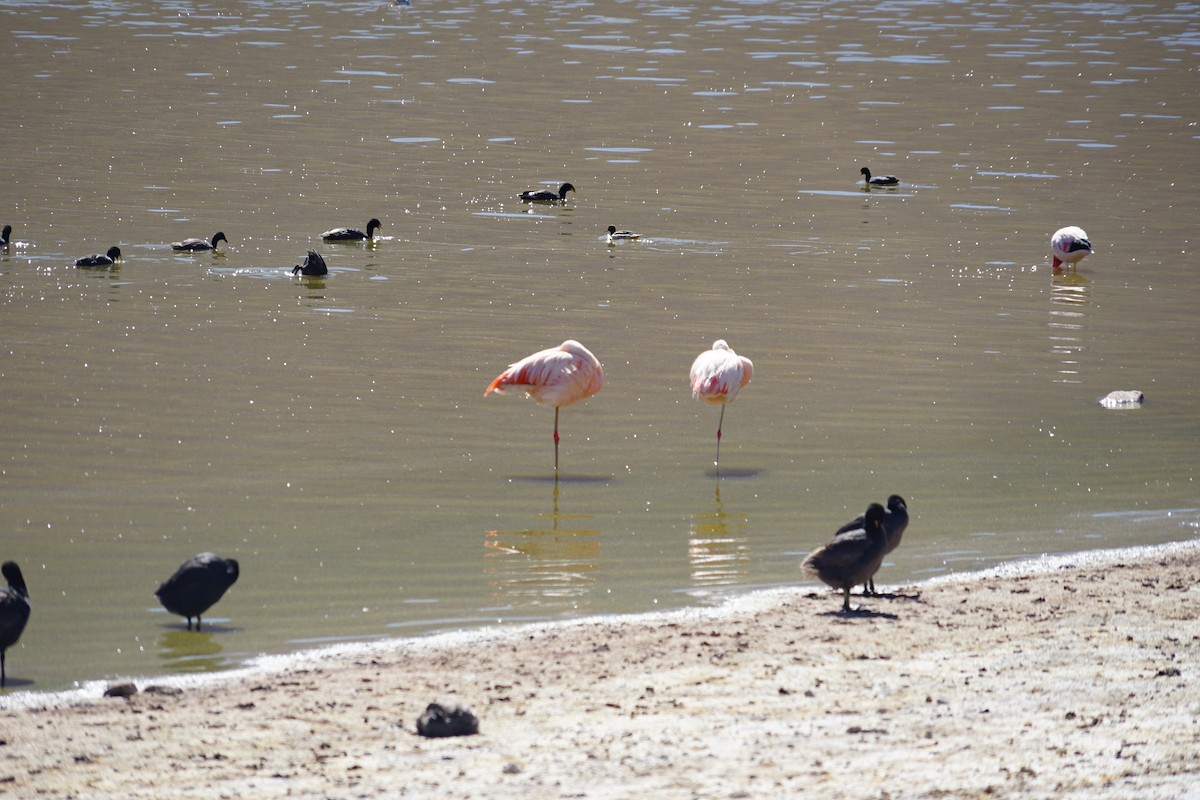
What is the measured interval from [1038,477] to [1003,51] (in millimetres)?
46933

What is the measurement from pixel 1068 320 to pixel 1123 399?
4797 millimetres

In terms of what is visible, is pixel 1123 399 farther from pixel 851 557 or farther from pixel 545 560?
pixel 851 557

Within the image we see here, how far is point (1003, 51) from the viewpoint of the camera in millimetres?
58125

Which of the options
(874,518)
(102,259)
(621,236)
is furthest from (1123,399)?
(102,259)

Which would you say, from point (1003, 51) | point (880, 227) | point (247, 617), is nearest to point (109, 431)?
point (247, 617)

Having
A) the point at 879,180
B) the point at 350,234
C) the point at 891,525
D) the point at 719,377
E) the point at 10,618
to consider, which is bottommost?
the point at 10,618

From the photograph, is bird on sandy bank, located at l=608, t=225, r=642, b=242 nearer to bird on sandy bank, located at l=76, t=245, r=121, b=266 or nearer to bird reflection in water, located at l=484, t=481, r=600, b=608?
bird on sandy bank, located at l=76, t=245, r=121, b=266

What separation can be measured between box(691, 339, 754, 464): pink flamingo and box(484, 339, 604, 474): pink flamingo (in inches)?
33.9

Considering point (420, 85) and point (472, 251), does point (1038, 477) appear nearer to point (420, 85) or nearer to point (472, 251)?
point (472, 251)

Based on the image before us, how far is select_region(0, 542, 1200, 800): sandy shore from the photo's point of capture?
7.20 meters

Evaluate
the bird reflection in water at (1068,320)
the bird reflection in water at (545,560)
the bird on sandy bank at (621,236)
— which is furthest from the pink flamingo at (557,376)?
the bird on sandy bank at (621,236)

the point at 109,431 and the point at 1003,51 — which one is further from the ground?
the point at 1003,51

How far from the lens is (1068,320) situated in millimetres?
21297

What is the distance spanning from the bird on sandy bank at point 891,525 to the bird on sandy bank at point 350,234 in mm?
15632
